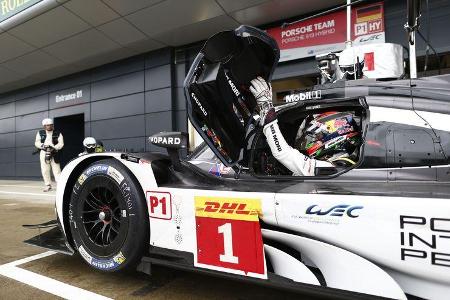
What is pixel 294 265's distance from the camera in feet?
6.14

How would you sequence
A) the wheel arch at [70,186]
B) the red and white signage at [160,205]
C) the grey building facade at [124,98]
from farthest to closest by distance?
the grey building facade at [124,98]
the wheel arch at [70,186]
the red and white signage at [160,205]

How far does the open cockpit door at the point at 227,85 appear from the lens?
247cm

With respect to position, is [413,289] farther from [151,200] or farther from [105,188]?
[105,188]

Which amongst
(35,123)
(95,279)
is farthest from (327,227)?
(35,123)

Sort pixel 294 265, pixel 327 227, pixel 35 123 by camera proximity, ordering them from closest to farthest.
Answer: pixel 327 227, pixel 294 265, pixel 35 123

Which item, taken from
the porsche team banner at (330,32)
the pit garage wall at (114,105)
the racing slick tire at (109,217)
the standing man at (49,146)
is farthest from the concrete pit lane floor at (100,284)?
the pit garage wall at (114,105)

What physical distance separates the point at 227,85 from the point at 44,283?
193 centimetres

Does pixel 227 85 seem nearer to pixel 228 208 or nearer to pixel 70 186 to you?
pixel 228 208

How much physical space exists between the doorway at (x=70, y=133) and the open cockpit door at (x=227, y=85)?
12820 millimetres

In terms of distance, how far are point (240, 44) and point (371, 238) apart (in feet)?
5.05

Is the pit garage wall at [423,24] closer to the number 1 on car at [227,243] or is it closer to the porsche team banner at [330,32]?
the porsche team banner at [330,32]

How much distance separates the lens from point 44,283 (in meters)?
2.64

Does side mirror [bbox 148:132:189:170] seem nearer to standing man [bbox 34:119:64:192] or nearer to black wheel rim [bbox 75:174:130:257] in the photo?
black wheel rim [bbox 75:174:130:257]

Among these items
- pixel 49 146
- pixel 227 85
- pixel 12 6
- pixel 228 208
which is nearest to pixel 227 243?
pixel 228 208
